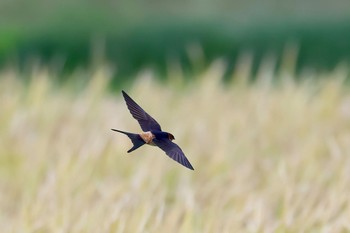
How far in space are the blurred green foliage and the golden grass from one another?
1386 mm

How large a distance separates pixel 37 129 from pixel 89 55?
1989 millimetres

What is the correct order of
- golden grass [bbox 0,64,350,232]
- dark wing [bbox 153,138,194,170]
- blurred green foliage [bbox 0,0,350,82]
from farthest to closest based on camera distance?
blurred green foliage [bbox 0,0,350,82], golden grass [bbox 0,64,350,232], dark wing [bbox 153,138,194,170]

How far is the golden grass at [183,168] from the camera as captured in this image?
1.64m

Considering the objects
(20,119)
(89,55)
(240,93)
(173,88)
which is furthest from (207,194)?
(89,55)

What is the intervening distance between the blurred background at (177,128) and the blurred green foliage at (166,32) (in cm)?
1

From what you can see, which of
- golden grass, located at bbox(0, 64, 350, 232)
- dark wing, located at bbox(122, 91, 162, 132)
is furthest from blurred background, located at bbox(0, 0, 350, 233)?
dark wing, located at bbox(122, 91, 162, 132)

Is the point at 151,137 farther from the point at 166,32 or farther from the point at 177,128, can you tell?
the point at 166,32

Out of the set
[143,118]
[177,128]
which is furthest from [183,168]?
[143,118]

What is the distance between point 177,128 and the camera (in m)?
2.52

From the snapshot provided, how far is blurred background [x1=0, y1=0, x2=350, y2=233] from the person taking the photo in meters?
1.71

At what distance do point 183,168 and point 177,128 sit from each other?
1.40ft

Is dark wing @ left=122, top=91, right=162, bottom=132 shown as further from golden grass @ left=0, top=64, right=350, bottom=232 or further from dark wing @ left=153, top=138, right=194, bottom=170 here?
golden grass @ left=0, top=64, right=350, bottom=232

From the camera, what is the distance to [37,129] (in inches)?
104

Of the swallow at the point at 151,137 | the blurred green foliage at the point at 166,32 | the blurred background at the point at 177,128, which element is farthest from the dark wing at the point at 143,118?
the blurred green foliage at the point at 166,32
